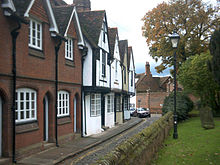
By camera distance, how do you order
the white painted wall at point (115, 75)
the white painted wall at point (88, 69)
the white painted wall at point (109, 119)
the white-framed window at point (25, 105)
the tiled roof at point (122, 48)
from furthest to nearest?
the tiled roof at point (122, 48) → the white painted wall at point (115, 75) → the white painted wall at point (109, 119) → the white painted wall at point (88, 69) → the white-framed window at point (25, 105)

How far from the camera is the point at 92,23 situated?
825 inches

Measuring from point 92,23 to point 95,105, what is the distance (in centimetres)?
654

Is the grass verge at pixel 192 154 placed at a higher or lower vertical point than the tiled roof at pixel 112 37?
lower

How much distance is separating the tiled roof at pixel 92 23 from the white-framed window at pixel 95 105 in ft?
13.9

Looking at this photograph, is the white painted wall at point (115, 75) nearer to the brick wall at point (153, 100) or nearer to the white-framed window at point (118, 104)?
the white-framed window at point (118, 104)

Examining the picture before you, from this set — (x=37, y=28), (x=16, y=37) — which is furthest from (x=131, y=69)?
(x=16, y=37)

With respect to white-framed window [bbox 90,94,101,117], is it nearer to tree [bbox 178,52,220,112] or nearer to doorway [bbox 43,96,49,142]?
doorway [bbox 43,96,49,142]

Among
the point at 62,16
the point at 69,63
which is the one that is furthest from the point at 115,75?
the point at 62,16

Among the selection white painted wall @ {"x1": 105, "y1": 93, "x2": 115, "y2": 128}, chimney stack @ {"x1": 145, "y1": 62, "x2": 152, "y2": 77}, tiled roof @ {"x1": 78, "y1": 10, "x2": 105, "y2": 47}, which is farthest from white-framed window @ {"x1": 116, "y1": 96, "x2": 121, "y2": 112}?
chimney stack @ {"x1": 145, "y1": 62, "x2": 152, "y2": 77}

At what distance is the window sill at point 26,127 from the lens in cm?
1113

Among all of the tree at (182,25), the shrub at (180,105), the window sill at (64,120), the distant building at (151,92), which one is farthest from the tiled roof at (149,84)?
the window sill at (64,120)

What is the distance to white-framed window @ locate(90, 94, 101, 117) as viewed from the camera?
20281mm

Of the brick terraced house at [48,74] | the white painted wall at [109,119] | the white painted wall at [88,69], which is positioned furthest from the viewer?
the white painted wall at [109,119]

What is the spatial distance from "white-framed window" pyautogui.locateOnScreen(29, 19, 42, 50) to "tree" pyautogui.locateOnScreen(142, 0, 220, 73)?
2159 centimetres
